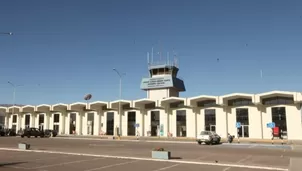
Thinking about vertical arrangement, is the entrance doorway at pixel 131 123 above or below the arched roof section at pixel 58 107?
below

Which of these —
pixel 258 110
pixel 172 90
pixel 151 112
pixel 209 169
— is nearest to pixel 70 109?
pixel 151 112

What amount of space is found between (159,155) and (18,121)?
77.8 m

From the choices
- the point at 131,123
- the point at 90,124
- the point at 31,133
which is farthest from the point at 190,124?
the point at 31,133

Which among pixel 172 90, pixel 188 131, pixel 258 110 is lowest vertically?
pixel 188 131

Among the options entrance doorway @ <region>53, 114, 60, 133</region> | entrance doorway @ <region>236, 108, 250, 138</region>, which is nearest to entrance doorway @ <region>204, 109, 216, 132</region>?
entrance doorway @ <region>236, 108, 250, 138</region>

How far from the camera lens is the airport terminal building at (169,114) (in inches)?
2010

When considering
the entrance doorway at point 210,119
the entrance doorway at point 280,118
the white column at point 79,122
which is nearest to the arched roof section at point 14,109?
the white column at point 79,122

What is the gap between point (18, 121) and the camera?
8612cm

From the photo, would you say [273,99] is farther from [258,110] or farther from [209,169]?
[209,169]

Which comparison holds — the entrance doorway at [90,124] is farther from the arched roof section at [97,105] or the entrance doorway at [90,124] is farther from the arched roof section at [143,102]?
the arched roof section at [143,102]

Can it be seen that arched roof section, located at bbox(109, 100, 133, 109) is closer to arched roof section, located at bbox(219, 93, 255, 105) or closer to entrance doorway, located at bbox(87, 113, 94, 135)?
entrance doorway, located at bbox(87, 113, 94, 135)

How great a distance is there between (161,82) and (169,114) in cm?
2176

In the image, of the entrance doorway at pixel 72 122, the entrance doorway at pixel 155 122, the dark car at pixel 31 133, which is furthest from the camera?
the entrance doorway at pixel 72 122

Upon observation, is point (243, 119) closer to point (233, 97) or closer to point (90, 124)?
point (233, 97)
